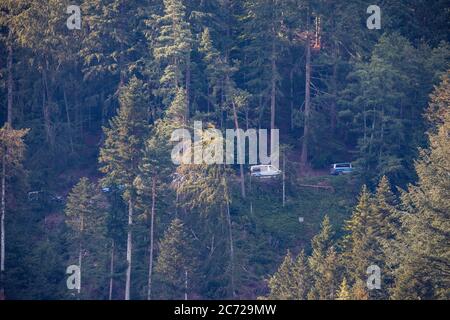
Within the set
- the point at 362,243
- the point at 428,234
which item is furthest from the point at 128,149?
the point at 428,234

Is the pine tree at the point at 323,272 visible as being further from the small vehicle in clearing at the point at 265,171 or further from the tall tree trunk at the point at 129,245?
the small vehicle in clearing at the point at 265,171

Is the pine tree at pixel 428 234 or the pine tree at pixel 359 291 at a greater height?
the pine tree at pixel 428 234

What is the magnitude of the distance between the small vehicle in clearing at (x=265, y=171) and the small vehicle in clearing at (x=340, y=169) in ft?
12.9

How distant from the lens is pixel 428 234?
49.8 meters

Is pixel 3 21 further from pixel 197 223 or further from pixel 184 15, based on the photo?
pixel 197 223

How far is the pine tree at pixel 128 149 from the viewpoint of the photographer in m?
53.5

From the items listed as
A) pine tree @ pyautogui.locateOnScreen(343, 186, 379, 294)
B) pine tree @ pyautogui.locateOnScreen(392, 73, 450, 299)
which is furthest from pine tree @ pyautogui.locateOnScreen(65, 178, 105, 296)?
pine tree @ pyautogui.locateOnScreen(392, 73, 450, 299)

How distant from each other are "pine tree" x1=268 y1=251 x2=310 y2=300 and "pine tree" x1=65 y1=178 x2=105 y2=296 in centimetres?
801

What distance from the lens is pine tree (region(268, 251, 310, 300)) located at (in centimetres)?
4859

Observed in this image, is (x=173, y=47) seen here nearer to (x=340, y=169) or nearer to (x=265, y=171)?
(x=265, y=171)

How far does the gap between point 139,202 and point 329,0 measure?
17240 mm

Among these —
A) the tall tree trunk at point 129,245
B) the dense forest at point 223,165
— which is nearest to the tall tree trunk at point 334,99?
the dense forest at point 223,165

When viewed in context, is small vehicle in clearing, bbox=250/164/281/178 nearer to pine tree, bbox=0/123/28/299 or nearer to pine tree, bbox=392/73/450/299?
pine tree, bbox=392/73/450/299
